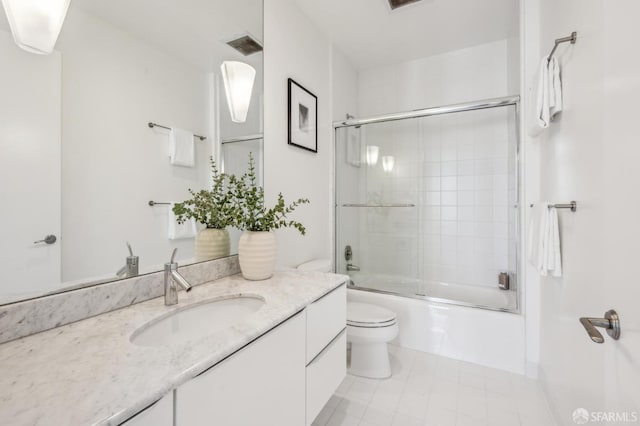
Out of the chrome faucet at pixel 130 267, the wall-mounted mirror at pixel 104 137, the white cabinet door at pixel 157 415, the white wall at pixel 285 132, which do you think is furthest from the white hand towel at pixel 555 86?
the chrome faucet at pixel 130 267

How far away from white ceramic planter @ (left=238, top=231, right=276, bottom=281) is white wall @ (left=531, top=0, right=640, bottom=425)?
1.21 meters

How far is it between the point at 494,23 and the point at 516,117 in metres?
0.97

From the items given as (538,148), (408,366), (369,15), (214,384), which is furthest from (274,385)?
(369,15)

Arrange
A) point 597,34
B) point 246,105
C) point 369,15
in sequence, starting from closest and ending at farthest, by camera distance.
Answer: point 597,34 < point 246,105 < point 369,15

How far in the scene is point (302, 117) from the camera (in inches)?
81.5

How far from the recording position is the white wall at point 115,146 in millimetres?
872

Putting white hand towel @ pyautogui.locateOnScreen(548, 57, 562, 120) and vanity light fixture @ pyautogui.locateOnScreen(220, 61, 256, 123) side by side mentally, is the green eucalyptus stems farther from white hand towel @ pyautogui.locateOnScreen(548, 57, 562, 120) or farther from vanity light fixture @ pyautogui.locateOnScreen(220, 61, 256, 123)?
white hand towel @ pyautogui.locateOnScreen(548, 57, 562, 120)

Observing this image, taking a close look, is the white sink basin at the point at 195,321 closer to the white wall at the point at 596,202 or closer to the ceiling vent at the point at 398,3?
the white wall at the point at 596,202

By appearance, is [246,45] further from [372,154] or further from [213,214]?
[372,154]

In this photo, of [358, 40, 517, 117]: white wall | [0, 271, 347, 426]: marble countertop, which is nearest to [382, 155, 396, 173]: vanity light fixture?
[358, 40, 517, 117]: white wall

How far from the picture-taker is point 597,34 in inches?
37.2

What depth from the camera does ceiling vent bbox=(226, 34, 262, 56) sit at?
57.8 inches

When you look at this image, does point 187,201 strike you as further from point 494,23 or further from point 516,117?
point 494,23

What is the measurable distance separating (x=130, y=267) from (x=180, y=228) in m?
0.25
